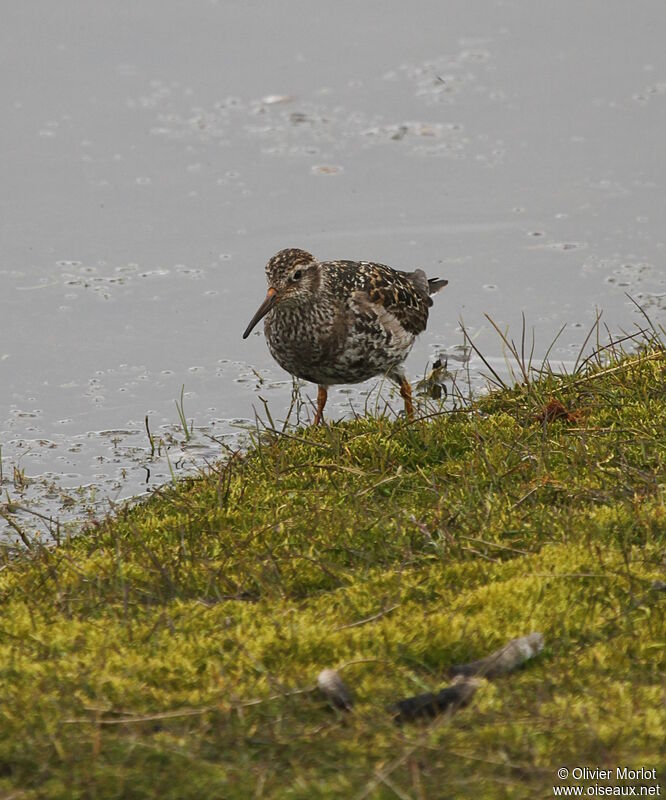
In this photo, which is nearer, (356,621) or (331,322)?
(356,621)

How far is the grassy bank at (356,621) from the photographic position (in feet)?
12.1

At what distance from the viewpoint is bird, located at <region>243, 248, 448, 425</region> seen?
26.2 ft

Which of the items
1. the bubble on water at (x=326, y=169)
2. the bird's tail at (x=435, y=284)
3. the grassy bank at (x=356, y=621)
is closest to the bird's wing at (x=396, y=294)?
the bird's tail at (x=435, y=284)

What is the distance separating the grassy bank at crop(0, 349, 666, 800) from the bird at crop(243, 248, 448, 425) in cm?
161

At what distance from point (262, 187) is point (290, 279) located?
3.43 metres

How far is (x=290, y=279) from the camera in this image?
8.13 metres

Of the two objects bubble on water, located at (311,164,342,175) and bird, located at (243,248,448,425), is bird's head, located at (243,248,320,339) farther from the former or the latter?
bubble on water, located at (311,164,342,175)

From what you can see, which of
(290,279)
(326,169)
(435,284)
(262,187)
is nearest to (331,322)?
(290,279)

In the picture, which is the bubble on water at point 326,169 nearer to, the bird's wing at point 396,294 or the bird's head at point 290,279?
the bird's wing at point 396,294

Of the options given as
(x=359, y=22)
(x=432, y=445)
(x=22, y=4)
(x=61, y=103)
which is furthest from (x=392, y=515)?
(x=22, y=4)

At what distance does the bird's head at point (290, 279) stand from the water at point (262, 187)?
1.08 m

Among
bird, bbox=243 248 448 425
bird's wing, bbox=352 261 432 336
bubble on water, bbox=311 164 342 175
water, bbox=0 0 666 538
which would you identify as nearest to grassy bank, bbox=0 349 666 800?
bird, bbox=243 248 448 425

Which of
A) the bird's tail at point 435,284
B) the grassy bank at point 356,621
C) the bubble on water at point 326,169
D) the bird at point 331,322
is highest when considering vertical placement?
the bubble on water at point 326,169

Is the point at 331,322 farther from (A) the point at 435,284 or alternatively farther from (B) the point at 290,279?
(A) the point at 435,284
